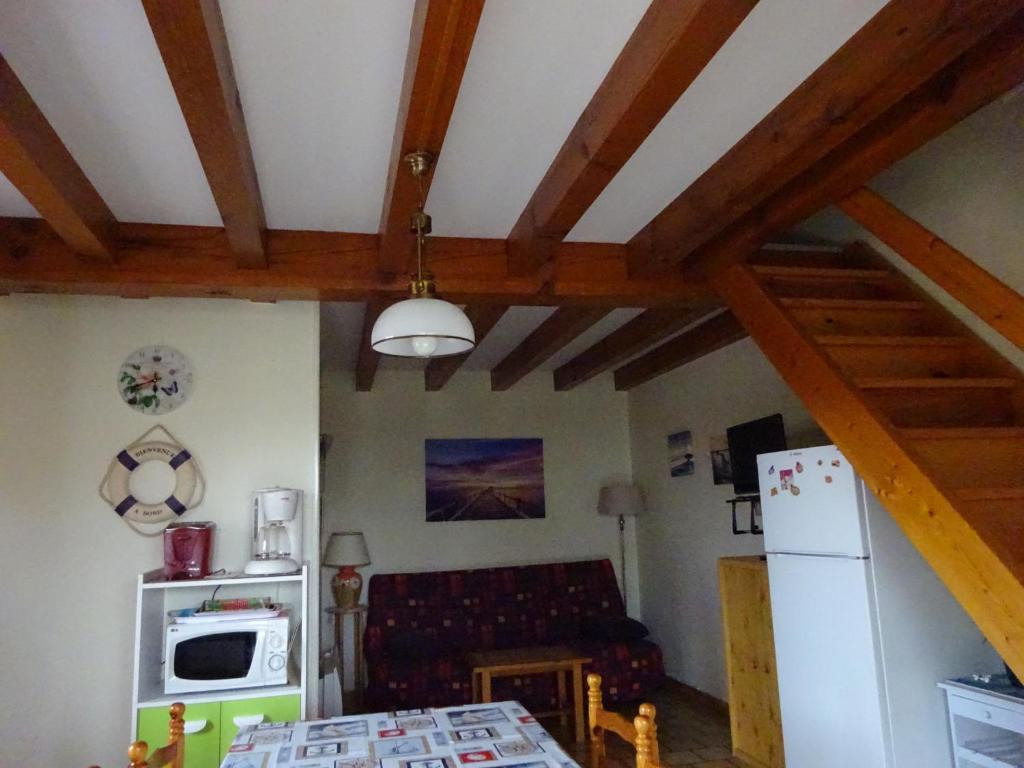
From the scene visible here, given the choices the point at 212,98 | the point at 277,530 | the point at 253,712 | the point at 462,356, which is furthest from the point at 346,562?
the point at 212,98

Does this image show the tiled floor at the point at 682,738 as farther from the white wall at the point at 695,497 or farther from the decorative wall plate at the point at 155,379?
the decorative wall plate at the point at 155,379

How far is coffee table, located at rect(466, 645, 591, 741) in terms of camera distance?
13.3 feet

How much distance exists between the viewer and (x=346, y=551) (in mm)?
4777

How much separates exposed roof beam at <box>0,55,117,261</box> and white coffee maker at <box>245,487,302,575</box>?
110 cm

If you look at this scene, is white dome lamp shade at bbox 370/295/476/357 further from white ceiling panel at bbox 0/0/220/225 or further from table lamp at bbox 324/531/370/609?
table lamp at bbox 324/531/370/609

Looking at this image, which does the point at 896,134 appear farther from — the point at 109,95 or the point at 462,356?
the point at 462,356

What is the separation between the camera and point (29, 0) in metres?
1.50

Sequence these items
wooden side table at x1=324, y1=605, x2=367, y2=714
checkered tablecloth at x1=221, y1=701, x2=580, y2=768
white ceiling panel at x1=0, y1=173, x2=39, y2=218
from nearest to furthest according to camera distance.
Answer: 1. checkered tablecloth at x1=221, y1=701, x2=580, y2=768
2. white ceiling panel at x1=0, y1=173, x2=39, y2=218
3. wooden side table at x1=324, y1=605, x2=367, y2=714

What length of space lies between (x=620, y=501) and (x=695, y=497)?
2.28 feet

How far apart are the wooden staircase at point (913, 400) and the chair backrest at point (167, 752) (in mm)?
2000

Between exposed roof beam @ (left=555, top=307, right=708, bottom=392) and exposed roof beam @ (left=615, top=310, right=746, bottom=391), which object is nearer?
exposed roof beam @ (left=555, top=307, right=708, bottom=392)

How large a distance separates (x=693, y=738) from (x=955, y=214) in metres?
3.06

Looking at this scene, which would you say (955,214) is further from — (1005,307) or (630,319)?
(630,319)

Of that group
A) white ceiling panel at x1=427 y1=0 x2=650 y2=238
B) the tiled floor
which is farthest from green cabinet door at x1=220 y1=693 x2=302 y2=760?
white ceiling panel at x1=427 y1=0 x2=650 y2=238
